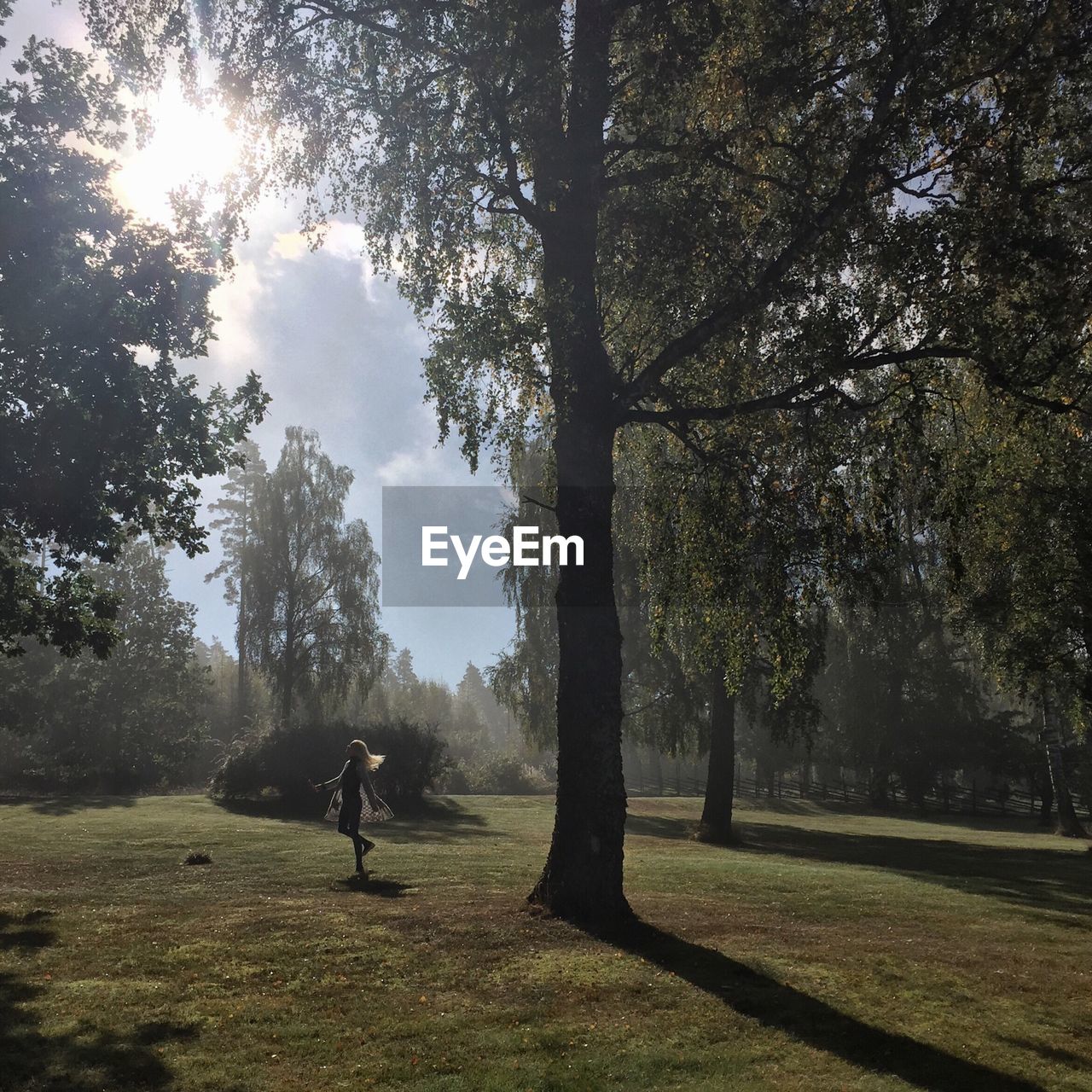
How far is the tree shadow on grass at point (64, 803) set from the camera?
2598 cm

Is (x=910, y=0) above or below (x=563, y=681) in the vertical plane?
above

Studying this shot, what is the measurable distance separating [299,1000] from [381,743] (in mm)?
24267

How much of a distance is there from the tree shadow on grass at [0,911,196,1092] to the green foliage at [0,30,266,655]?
10.8 m

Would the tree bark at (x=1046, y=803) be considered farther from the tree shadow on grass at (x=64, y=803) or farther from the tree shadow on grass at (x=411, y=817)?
the tree shadow on grass at (x=64, y=803)

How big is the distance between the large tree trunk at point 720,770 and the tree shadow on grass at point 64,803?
18453 mm

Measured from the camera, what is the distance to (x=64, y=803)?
2900 cm

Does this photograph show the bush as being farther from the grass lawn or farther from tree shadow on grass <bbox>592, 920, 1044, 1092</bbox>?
tree shadow on grass <bbox>592, 920, 1044, 1092</bbox>

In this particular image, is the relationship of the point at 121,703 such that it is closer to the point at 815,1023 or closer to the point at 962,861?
the point at 962,861

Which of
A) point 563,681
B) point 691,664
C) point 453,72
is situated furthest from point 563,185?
point 691,664

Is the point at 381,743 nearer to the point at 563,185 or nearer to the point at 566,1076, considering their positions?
the point at 563,185

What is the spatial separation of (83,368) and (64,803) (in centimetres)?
1994

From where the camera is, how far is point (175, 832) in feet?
61.1

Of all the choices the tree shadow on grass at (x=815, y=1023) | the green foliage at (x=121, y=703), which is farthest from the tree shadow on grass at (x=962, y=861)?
the green foliage at (x=121, y=703)

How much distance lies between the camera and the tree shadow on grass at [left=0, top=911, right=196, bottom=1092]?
537 centimetres
